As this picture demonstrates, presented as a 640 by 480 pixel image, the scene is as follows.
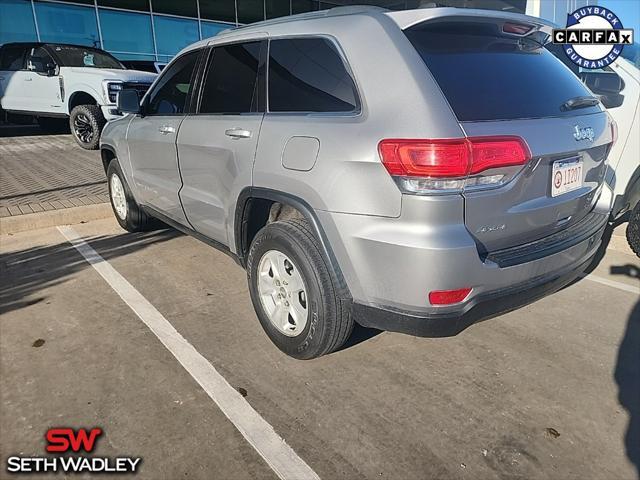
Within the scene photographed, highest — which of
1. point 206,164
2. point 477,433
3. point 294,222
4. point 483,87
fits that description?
point 483,87

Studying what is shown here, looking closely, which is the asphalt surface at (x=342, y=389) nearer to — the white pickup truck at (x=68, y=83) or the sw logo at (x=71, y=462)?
the sw logo at (x=71, y=462)

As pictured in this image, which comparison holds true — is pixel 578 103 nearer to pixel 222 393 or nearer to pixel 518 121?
pixel 518 121

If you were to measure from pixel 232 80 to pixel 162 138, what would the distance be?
969 mm

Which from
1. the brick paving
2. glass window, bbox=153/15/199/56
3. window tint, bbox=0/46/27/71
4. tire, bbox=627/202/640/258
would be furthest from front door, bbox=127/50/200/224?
glass window, bbox=153/15/199/56

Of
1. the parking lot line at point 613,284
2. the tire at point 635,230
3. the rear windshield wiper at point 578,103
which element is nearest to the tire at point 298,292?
the rear windshield wiper at point 578,103

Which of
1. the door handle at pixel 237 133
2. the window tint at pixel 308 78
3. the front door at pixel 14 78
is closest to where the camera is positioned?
the window tint at pixel 308 78

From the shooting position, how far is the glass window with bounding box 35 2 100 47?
14188 mm

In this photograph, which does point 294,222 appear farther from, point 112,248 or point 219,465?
point 112,248

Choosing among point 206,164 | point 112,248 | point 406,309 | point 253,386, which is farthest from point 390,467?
point 112,248

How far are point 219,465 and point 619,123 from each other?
170 inches

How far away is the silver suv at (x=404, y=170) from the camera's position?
2.06 meters

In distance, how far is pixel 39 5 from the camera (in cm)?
1404

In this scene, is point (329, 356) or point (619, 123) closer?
point (329, 356)

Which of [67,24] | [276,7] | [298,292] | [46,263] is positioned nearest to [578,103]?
[298,292]
